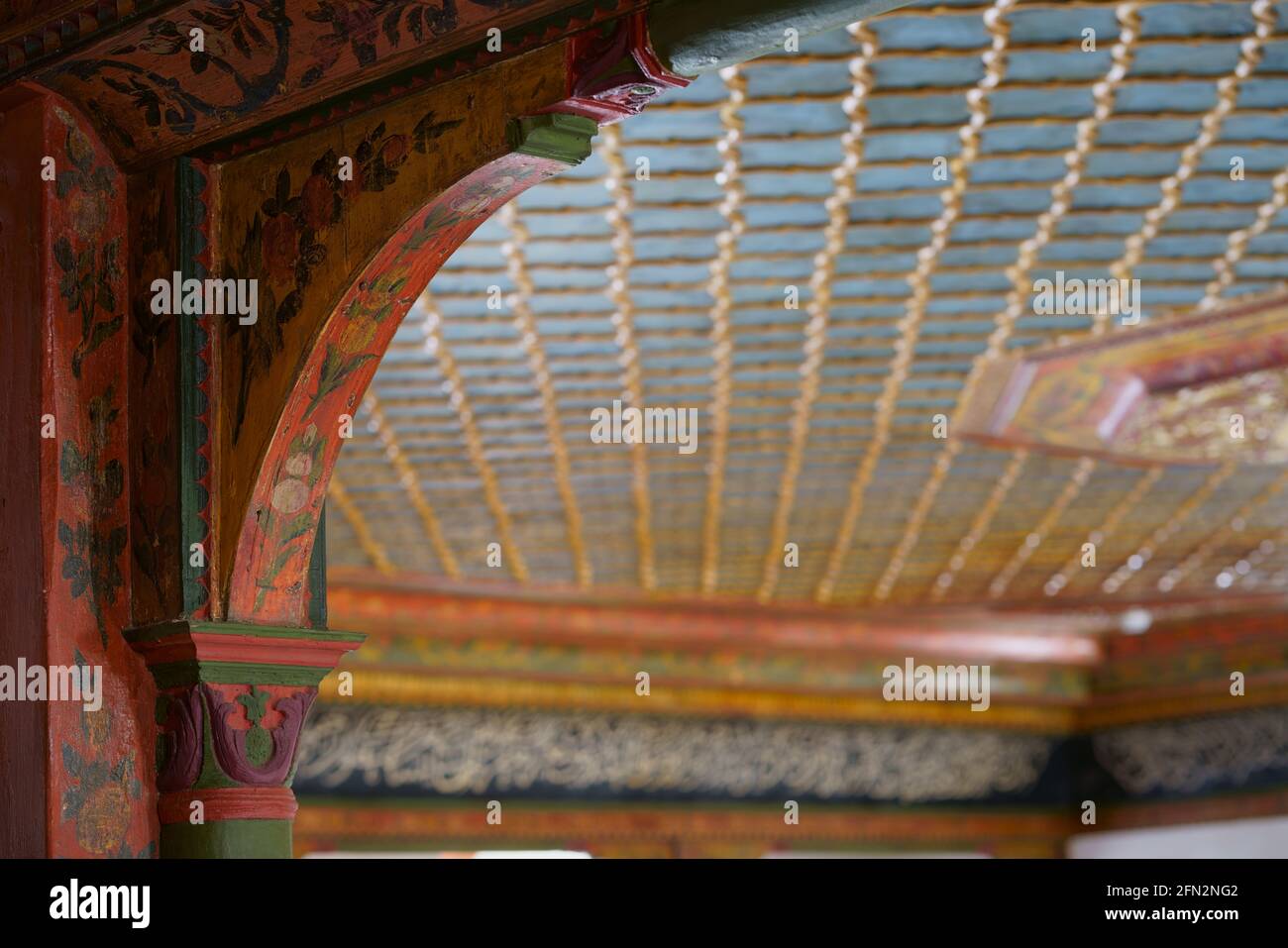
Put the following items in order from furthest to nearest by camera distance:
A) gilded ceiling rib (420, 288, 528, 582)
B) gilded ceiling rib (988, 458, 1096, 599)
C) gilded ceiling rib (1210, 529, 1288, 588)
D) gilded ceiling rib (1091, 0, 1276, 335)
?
gilded ceiling rib (1210, 529, 1288, 588) → gilded ceiling rib (988, 458, 1096, 599) → gilded ceiling rib (420, 288, 528, 582) → gilded ceiling rib (1091, 0, 1276, 335)

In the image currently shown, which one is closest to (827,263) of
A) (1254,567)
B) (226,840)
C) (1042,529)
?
(226,840)

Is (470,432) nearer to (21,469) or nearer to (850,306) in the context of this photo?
(850,306)

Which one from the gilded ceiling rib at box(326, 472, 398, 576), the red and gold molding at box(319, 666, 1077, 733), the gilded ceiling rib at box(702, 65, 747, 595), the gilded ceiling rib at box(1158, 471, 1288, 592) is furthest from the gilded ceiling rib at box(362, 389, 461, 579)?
the gilded ceiling rib at box(1158, 471, 1288, 592)

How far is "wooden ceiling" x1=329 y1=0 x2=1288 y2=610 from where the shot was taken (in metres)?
4.11

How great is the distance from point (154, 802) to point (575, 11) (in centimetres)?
152

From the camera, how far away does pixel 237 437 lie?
3102 millimetres

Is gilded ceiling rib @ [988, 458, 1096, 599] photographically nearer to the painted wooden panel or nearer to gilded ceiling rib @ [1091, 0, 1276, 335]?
gilded ceiling rib @ [1091, 0, 1276, 335]

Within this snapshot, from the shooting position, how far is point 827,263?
5.16 meters

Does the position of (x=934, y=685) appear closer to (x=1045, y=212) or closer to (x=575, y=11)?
(x=1045, y=212)

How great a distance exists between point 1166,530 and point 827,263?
3960mm

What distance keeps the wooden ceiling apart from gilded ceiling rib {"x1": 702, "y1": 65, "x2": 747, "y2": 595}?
0.04ft

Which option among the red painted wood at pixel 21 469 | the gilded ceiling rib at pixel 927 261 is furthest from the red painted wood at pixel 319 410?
the gilded ceiling rib at pixel 927 261

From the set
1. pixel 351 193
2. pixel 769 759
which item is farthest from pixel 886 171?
pixel 769 759

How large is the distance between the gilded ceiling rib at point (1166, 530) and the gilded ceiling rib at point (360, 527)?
3563 millimetres
